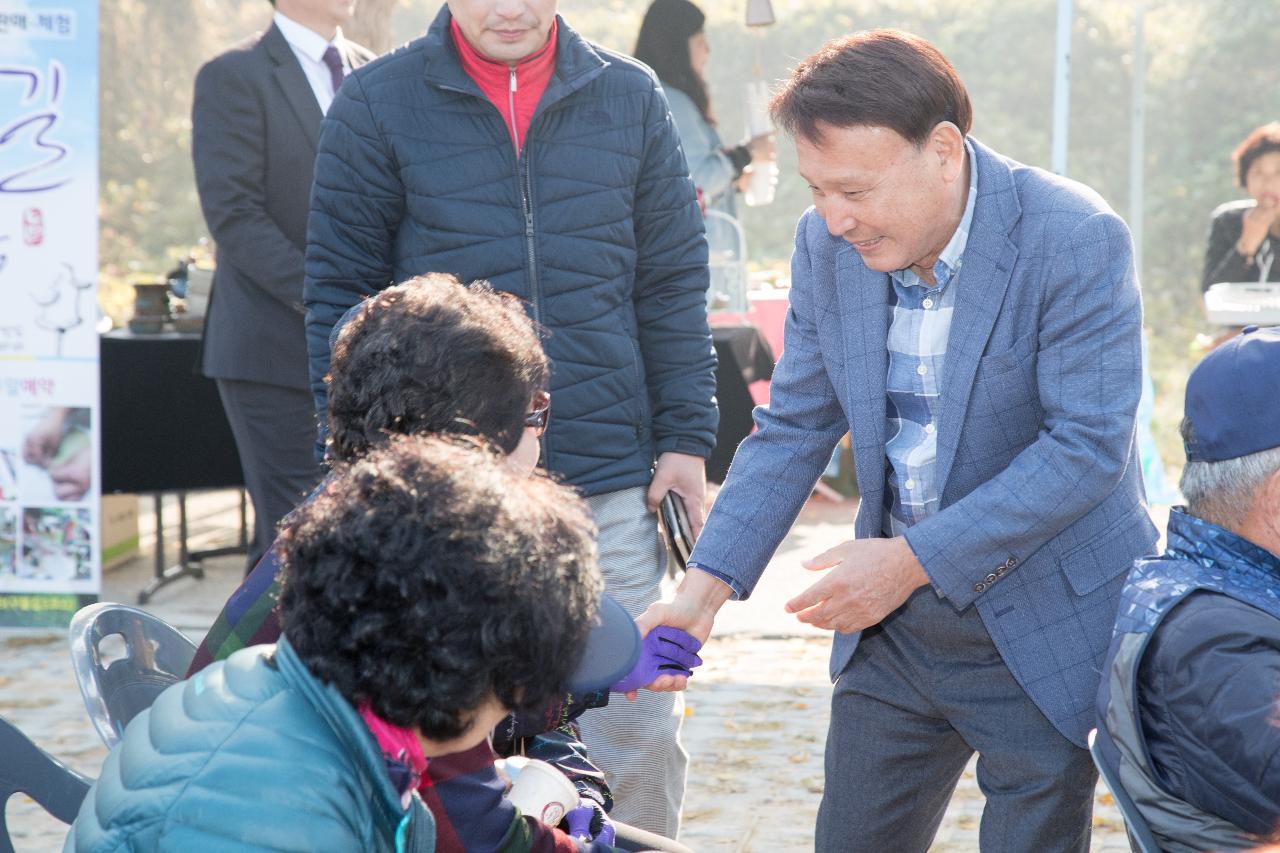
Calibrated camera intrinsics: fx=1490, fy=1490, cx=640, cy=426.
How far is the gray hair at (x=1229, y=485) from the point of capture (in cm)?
201

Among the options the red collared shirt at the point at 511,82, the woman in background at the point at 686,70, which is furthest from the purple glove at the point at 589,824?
the woman in background at the point at 686,70

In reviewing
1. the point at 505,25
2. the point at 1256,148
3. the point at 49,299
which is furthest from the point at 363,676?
the point at 1256,148

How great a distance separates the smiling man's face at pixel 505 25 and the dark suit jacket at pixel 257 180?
1.79 metres

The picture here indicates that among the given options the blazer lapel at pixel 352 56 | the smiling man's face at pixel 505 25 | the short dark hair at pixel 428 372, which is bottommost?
the short dark hair at pixel 428 372

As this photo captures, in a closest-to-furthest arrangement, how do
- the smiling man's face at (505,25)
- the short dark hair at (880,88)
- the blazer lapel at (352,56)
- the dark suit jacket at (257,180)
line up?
the short dark hair at (880,88)
the smiling man's face at (505,25)
the dark suit jacket at (257,180)
the blazer lapel at (352,56)

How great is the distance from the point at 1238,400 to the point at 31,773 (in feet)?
5.82

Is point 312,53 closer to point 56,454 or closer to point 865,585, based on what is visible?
point 56,454

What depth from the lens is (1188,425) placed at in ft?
6.90

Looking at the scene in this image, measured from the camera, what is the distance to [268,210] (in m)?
4.73

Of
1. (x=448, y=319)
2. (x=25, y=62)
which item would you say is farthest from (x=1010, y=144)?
(x=448, y=319)

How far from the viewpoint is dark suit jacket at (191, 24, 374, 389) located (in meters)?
4.60

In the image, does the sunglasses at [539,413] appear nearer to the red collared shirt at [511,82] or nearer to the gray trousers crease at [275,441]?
the red collared shirt at [511,82]

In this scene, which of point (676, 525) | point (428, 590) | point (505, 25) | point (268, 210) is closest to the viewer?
point (428, 590)

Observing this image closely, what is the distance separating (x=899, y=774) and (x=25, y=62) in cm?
422
